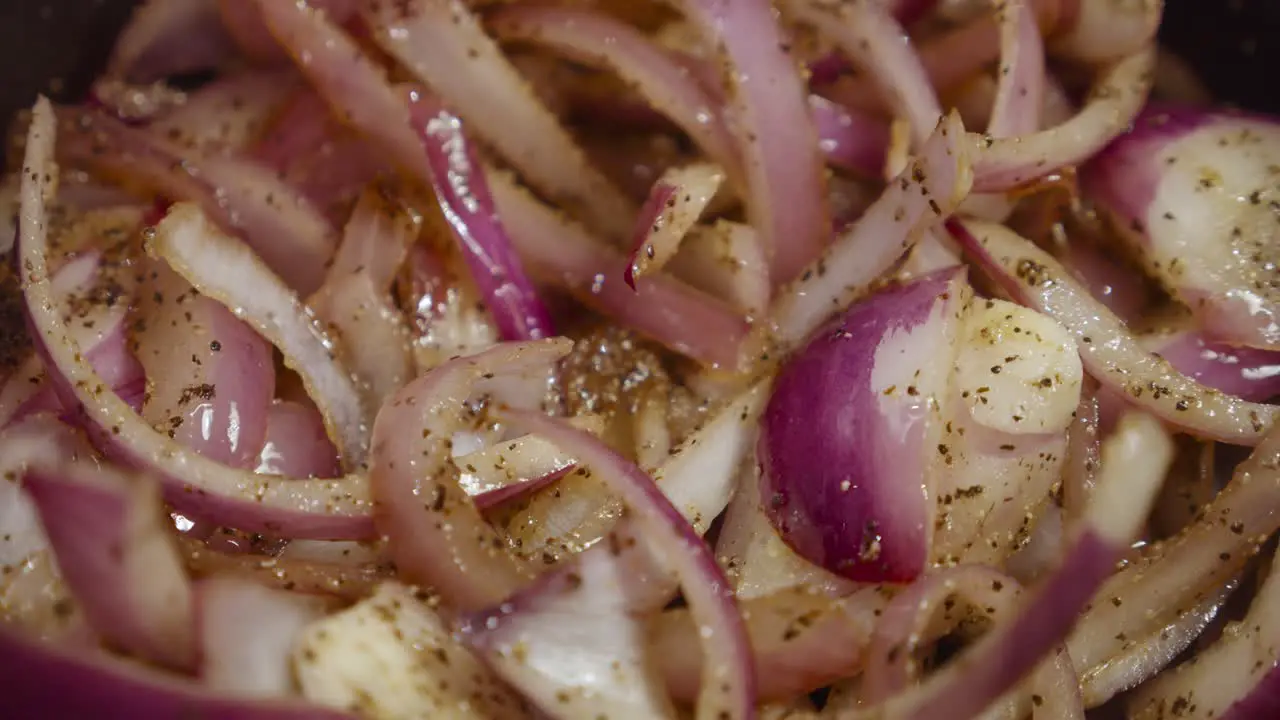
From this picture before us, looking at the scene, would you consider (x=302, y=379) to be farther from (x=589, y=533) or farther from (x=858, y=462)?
(x=858, y=462)

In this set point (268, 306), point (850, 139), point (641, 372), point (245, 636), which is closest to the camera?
point (245, 636)

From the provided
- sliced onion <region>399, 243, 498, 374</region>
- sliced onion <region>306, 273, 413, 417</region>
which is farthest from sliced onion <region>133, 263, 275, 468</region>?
sliced onion <region>399, 243, 498, 374</region>

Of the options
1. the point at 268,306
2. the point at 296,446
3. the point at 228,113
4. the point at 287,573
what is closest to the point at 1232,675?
the point at 287,573

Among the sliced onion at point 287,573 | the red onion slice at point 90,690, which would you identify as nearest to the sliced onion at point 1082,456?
the sliced onion at point 287,573

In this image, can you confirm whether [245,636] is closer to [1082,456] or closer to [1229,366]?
[1082,456]

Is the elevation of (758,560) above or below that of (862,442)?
below
